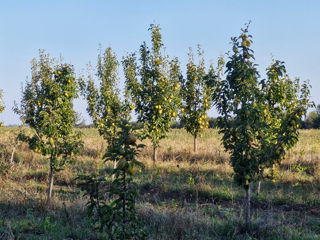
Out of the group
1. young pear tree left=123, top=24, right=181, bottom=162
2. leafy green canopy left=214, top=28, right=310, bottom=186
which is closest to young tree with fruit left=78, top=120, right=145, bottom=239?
leafy green canopy left=214, top=28, right=310, bottom=186

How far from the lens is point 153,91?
17.2 metres

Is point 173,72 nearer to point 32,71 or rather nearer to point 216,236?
point 32,71

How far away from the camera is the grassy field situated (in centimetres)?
746

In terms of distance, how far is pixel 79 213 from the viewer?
8.70m

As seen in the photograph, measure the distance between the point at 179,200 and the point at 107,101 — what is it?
18.4 feet

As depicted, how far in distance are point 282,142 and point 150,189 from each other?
6520 millimetres

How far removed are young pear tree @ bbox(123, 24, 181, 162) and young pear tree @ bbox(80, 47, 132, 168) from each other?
48.2 inches

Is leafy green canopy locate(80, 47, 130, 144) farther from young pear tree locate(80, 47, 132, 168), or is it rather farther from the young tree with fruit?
the young tree with fruit

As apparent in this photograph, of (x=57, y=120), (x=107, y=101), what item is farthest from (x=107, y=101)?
(x=57, y=120)

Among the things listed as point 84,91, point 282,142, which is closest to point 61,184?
point 84,91

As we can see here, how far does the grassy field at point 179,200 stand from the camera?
7457mm

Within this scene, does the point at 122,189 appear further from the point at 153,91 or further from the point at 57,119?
the point at 153,91

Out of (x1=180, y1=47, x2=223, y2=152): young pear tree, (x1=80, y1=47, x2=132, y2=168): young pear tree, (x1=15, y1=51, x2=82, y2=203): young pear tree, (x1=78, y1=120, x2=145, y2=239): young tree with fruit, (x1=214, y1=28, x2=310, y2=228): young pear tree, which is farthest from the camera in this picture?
(x1=180, y1=47, x2=223, y2=152): young pear tree

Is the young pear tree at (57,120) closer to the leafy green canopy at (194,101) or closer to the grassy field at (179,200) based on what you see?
the grassy field at (179,200)
